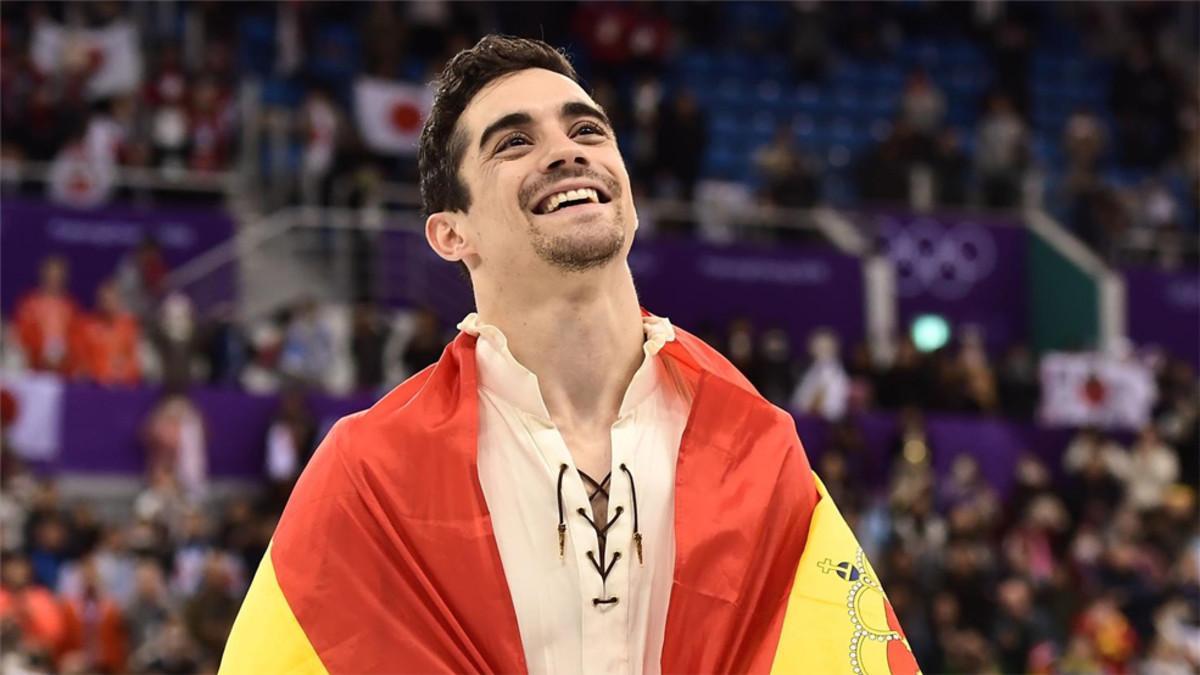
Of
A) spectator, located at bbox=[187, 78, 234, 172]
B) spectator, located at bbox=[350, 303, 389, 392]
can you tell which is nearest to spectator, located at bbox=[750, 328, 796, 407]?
spectator, located at bbox=[350, 303, 389, 392]

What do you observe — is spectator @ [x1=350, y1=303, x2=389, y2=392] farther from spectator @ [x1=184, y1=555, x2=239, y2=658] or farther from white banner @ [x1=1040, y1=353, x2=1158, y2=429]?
white banner @ [x1=1040, y1=353, x2=1158, y2=429]

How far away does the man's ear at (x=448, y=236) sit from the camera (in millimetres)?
4977

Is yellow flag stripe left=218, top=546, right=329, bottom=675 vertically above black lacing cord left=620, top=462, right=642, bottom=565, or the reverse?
black lacing cord left=620, top=462, right=642, bottom=565

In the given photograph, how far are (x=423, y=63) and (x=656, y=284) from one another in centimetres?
376

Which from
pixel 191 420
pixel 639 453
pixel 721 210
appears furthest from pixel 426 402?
pixel 721 210

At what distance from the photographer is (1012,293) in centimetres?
2355

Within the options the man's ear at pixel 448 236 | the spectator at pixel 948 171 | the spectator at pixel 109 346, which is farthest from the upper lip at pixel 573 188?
the spectator at pixel 948 171

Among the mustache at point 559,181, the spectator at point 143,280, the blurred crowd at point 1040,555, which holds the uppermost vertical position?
the mustache at point 559,181

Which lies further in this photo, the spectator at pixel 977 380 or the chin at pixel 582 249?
the spectator at pixel 977 380

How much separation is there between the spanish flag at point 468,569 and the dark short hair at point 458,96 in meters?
0.51

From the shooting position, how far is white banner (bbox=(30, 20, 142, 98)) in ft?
65.9

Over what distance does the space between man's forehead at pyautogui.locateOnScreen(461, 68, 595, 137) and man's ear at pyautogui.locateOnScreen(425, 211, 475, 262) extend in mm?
210

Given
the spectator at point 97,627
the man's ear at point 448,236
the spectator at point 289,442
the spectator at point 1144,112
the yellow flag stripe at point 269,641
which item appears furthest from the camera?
the spectator at point 1144,112

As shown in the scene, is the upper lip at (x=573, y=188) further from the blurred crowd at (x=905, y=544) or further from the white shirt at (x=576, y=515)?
the blurred crowd at (x=905, y=544)
